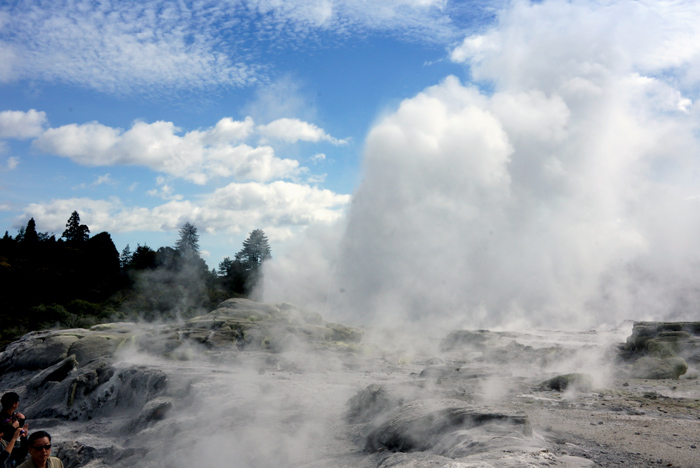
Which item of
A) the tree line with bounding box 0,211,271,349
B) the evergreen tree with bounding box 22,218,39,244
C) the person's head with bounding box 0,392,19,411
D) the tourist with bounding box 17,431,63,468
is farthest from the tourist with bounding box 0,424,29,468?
the evergreen tree with bounding box 22,218,39,244

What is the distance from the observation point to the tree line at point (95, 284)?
31814 mm

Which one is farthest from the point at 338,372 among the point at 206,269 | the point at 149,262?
the point at 206,269

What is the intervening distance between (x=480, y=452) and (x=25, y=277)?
130ft

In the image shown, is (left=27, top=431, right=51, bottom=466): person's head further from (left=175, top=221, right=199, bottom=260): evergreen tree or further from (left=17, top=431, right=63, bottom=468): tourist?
(left=175, top=221, right=199, bottom=260): evergreen tree

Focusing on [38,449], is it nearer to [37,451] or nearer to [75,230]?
[37,451]

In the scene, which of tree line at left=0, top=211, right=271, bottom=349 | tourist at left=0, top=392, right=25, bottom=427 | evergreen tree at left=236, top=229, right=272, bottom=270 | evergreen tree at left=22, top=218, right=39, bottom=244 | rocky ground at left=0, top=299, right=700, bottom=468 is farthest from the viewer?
evergreen tree at left=236, top=229, right=272, bottom=270

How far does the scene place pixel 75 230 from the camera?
181 ft

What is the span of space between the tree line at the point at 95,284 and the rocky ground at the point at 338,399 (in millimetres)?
13497

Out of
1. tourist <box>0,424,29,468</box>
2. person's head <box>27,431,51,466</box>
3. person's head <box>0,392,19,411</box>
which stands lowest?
tourist <box>0,424,29,468</box>

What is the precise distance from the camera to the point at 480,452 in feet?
19.6

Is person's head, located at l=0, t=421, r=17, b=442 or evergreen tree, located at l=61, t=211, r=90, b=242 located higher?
evergreen tree, located at l=61, t=211, r=90, b=242

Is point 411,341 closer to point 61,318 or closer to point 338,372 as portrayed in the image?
point 338,372

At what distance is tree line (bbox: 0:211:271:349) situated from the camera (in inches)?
1253

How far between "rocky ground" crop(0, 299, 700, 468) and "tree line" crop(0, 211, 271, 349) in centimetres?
Result: 1350
